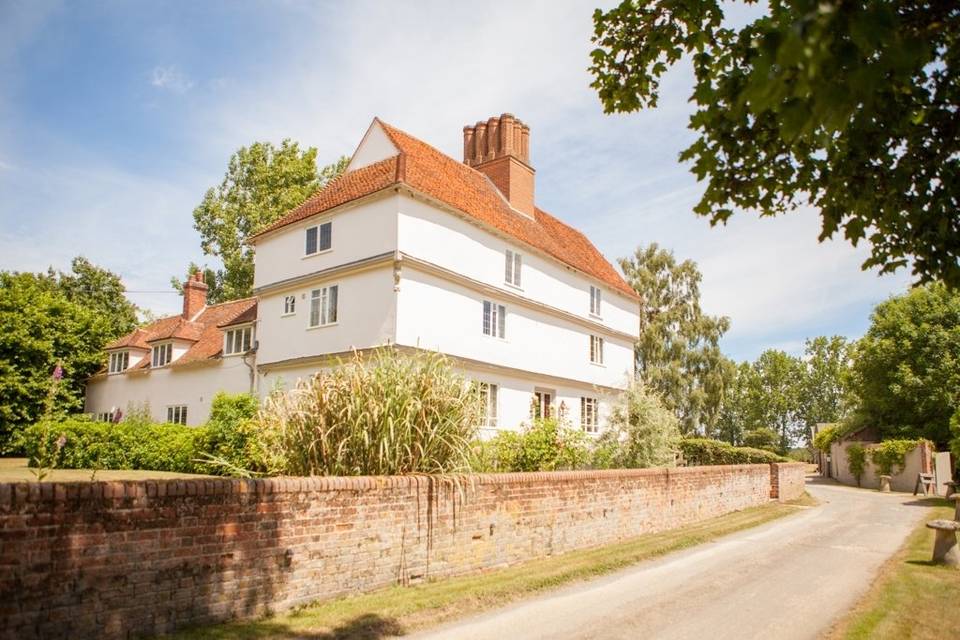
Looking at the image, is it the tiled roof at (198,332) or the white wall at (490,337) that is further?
the tiled roof at (198,332)

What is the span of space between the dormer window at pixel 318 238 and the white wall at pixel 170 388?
649 centimetres

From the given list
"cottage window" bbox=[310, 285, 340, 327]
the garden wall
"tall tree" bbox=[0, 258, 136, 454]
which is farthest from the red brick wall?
"tall tree" bbox=[0, 258, 136, 454]

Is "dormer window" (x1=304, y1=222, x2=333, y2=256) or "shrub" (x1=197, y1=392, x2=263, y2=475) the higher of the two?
"dormer window" (x1=304, y1=222, x2=333, y2=256)

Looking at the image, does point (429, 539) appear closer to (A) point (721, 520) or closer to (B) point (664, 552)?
(B) point (664, 552)

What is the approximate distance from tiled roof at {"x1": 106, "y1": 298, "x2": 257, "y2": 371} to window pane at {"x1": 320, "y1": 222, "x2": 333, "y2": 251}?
6.45m

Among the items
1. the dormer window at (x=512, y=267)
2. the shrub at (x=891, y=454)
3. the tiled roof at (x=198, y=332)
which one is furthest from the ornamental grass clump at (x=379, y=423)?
the shrub at (x=891, y=454)

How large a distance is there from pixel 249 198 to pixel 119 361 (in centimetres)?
1416

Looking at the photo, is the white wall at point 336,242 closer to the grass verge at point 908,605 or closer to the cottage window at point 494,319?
the cottage window at point 494,319

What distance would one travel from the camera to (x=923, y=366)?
37812 mm

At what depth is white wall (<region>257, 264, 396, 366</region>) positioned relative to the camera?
2277 centimetres

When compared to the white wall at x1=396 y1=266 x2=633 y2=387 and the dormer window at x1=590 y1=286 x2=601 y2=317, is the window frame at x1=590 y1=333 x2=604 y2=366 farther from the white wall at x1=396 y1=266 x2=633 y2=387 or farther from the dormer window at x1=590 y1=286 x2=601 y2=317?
the dormer window at x1=590 y1=286 x2=601 y2=317

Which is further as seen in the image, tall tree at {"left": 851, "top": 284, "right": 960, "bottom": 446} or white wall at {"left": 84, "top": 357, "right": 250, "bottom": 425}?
tall tree at {"left": 851, "top": 284, "right": 960, "bottom": 446}

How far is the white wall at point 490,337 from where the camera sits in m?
23.0

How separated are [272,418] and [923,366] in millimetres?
38626
